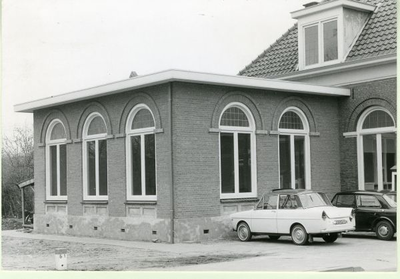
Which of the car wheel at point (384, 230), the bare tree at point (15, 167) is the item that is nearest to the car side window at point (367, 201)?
the car wheel at point (384, 230)

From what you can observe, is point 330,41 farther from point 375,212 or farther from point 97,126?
point 97,126

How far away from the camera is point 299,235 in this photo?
17.2m

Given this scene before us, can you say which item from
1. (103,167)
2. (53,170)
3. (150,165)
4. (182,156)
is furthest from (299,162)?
(53,170)

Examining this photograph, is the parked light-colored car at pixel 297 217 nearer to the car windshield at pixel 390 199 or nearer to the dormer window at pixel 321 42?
the car windshield at pixel 390 199

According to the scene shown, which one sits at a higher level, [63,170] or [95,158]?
[95,158]

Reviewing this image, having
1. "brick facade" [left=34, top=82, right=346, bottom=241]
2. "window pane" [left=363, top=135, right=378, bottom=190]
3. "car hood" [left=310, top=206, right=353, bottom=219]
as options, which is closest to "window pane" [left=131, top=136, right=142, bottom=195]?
"brick facade" [left=34, top=82, right=346, bottom=241]

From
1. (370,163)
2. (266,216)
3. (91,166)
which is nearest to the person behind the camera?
(266,216)

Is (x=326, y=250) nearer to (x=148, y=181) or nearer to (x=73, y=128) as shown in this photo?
(x=148, y=181)

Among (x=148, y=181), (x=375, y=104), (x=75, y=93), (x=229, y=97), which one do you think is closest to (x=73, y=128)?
(x=75, y=93)

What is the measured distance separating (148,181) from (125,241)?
2.00m

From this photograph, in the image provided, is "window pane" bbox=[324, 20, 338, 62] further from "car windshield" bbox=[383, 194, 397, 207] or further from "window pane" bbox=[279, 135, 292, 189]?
"car windshield" bbox=[383, 194, 397, 207]

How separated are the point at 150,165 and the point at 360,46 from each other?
970 centimetres

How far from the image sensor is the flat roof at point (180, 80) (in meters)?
18.4

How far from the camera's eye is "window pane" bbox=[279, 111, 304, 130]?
71.5 ft
